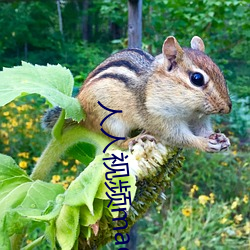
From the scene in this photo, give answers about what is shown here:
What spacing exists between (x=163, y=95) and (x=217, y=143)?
5.7 inches

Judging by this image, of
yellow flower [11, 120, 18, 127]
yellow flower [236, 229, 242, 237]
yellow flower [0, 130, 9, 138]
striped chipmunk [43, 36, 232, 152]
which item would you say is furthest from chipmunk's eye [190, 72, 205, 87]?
yellow flower [0, 130, 9, 138]

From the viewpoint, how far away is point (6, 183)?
0.58 meters

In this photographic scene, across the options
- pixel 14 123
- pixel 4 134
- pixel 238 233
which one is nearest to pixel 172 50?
pixel 238 233

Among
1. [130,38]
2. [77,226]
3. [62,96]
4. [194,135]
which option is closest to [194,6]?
[130,38]

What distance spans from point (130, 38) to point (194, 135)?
26.0 inches

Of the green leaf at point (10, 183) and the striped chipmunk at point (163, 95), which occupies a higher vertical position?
the striped chipmunk at point (163, 95)

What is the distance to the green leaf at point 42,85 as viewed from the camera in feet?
1.77

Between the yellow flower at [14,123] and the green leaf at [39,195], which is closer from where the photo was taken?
the green leaf at [39,195]

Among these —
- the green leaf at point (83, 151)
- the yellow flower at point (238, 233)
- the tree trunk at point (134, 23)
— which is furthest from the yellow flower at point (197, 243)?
the green leaf at point (83, 151)

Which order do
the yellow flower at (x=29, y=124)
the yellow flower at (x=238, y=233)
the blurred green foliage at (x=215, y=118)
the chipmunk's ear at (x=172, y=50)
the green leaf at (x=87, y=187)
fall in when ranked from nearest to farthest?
1. the green leaf at (x=87, y=187)
2. the chipmunk's ear at (x=172, y=50)
3. the blurred green foliage at (x=215, y=118)
4. the yellow flower at (x=238, y=233)
5. the yellow flower at (x=29, y=124)

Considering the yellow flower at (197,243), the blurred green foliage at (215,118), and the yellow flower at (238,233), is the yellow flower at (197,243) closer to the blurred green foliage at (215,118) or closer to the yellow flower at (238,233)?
the blurred green foliage at (215,118)

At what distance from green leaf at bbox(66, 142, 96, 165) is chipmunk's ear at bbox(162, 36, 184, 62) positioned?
0.64ft

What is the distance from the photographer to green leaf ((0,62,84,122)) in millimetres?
540

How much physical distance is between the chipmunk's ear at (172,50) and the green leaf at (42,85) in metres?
0.15
